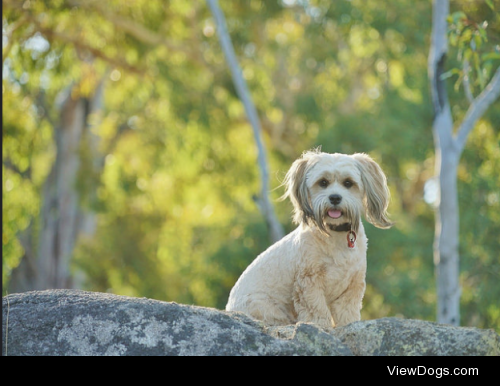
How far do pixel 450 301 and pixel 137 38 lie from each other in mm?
11962

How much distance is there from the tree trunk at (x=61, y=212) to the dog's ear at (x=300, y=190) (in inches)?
720

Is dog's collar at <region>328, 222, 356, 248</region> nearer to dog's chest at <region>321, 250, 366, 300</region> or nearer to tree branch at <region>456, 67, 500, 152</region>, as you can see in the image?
dog's chest at <region>321, 250, 366, 300</region>

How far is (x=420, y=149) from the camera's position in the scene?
19.8 meters

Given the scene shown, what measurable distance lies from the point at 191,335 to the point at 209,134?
1756 cm

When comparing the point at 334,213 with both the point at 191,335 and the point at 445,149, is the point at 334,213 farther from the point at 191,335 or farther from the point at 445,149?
the point at 445,149

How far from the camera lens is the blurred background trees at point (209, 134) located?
749 inches

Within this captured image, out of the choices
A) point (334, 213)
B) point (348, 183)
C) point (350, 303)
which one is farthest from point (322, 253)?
point (348, 183)

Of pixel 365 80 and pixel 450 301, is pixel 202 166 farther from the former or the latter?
pixel 450 301

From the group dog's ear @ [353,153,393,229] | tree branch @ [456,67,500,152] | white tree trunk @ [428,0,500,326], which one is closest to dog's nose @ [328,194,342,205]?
dog's ear @ [353,153,393,229]

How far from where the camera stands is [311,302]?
5820 millimetres

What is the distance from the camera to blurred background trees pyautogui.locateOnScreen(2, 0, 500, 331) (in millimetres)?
19031

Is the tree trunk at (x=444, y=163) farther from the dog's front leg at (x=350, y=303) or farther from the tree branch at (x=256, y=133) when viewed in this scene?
the dog's front leg at (x=350, y=303)

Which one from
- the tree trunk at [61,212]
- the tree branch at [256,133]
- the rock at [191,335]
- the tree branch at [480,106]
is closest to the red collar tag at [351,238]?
the rock at [191,335]
